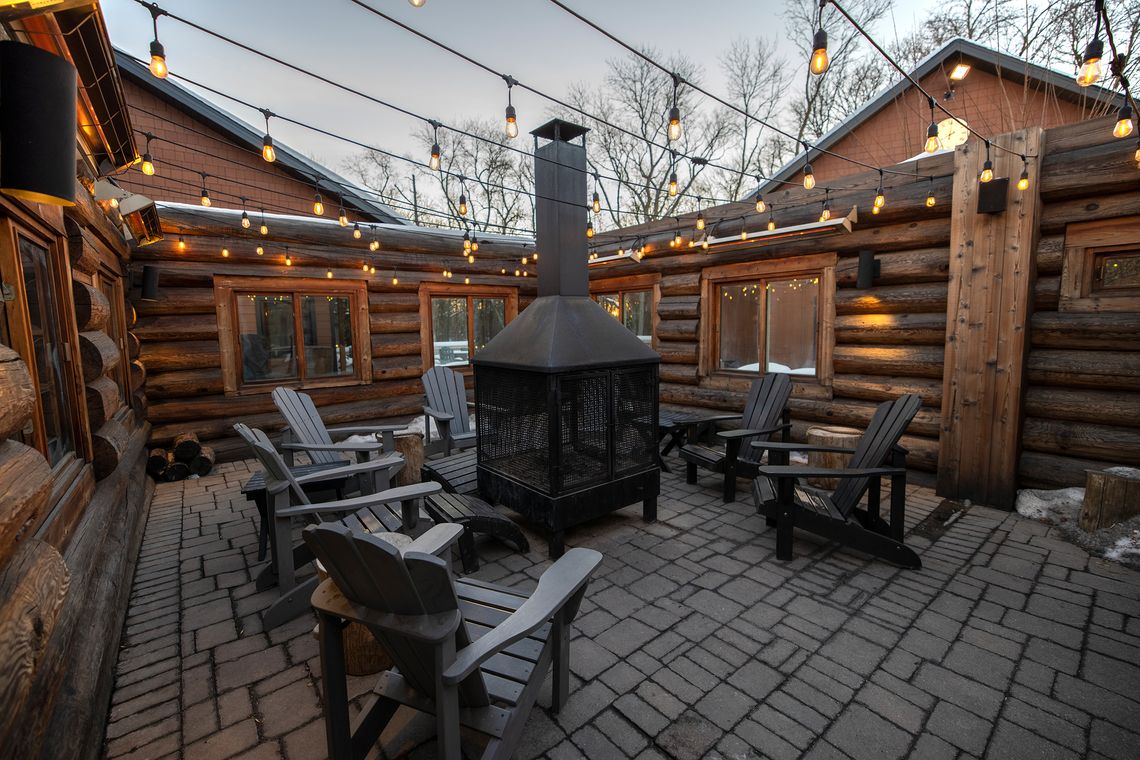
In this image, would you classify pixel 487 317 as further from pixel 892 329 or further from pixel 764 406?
pixel 892 329

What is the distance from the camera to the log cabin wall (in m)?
5.39

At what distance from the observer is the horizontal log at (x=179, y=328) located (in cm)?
535

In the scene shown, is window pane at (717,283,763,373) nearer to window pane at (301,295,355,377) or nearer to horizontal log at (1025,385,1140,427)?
horizontal log at (1025,385,1140,427)

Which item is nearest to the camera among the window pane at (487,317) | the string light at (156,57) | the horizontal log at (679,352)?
the string light at (156,57)

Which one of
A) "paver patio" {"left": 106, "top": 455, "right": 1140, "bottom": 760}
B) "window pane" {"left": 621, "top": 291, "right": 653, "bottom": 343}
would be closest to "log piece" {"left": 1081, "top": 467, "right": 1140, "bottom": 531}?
"paver patio" {"left": 106, "top": 455, "right": 1140, "bottom": 760}

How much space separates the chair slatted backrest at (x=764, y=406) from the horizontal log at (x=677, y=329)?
1.60 metres

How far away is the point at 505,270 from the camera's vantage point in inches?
303

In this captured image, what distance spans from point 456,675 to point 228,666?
1.57 metres

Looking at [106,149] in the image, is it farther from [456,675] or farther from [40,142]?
[456,675]

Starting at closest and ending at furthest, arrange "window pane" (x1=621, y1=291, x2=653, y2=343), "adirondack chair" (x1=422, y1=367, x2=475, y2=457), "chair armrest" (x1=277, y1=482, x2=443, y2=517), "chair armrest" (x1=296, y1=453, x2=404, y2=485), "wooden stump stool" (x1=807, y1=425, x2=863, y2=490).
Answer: "chair armrest" (x1=277, y1=482, x2=443, y2=517) < "chair armrest" (x1=296, y1=453, x2=404, y2=485) < "wooden stump stool" (x1=807, y1=425, x2=863, y2=490) < "adirondack chair" (x1=422, y1=367, x2=475, y2=457) < "window pane" (x1=621, y1=291, x2=653, y2=343)

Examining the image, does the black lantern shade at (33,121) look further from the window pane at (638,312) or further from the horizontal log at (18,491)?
the window pane at (638,312)

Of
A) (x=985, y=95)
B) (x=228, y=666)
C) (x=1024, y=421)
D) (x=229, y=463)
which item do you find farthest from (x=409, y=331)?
(x=985, y=95)

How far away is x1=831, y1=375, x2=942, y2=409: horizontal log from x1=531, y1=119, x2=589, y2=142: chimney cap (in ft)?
11.5

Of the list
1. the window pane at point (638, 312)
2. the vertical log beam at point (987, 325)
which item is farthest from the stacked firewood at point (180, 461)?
the vertical log beam at point (987, 325)
